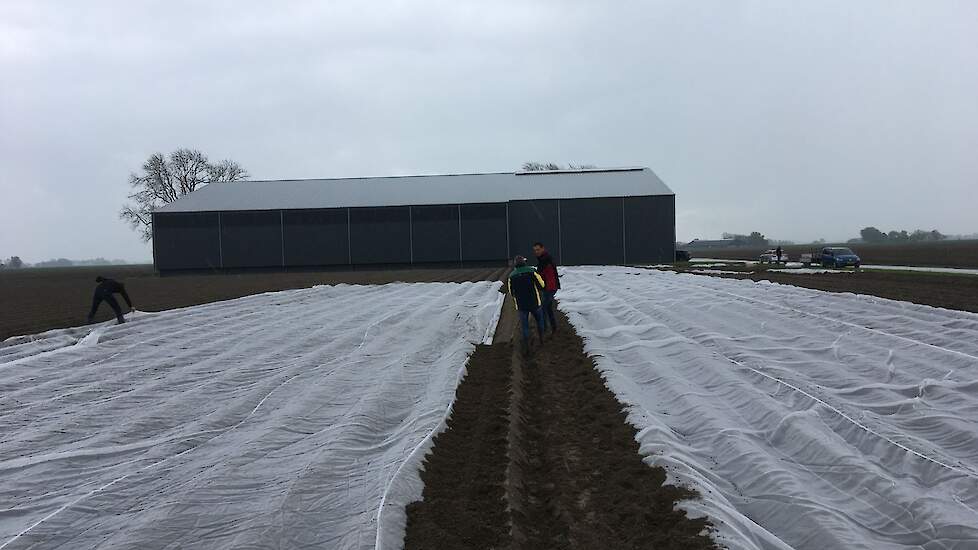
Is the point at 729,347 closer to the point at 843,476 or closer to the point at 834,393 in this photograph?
the point at 834,393

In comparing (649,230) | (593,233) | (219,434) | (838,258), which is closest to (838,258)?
(838,258)

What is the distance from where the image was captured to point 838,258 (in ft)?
105

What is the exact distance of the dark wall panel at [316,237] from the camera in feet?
142

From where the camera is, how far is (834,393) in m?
6.16

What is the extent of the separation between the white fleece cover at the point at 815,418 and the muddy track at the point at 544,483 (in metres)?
0.26

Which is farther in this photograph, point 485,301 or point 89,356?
point 485,301

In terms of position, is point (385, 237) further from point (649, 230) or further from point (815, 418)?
point (815, 418)

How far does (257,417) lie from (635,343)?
5.58 m

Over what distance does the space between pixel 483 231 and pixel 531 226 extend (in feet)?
11.5

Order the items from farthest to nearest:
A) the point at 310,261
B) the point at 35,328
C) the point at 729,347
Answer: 1. the point at 310,261
2. the point at 35,328
3. the point at 729,347

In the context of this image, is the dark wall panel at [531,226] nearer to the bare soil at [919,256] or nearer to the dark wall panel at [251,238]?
the bare soil at [919,256]

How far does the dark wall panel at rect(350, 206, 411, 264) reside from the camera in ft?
142

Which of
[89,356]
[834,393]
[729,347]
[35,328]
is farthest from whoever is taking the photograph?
[35,328]

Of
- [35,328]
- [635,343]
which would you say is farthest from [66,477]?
[35,328]
